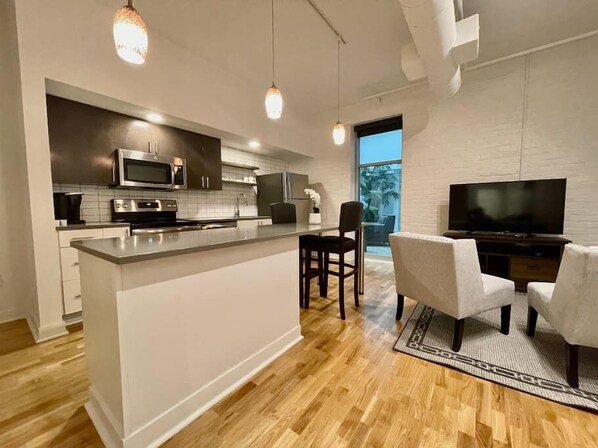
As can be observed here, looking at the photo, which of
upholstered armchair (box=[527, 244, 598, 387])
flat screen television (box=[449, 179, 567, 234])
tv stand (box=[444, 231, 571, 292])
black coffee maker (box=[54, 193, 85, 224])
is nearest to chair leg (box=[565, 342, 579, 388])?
upholstered armchair (box=[527, 244, 598, 387])

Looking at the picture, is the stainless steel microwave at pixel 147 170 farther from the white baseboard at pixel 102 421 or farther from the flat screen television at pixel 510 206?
the flat screen television at pixel 510 206

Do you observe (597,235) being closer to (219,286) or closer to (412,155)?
(412,155)

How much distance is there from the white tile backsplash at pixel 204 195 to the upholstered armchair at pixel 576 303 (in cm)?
400

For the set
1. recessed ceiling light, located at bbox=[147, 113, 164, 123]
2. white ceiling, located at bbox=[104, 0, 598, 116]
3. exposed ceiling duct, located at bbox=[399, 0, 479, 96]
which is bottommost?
recessed ceiling light, located at bbox=[147, 113, 164, 123]

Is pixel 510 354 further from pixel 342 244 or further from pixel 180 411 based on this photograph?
pixel 180 411

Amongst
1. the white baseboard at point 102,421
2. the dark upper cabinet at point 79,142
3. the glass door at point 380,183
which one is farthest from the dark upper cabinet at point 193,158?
the glass door at point 380,183

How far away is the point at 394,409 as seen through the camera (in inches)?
52.4

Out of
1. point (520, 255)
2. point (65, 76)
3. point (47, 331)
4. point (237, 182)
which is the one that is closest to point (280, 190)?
point (237, 182)

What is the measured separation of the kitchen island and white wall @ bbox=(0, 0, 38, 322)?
167cm

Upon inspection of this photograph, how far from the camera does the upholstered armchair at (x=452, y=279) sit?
1776mm

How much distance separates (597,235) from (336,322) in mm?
3384

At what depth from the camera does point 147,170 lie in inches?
113

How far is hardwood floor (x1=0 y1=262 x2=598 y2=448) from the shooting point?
1.16 meters

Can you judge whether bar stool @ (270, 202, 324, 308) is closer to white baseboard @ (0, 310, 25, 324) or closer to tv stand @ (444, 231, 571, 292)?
tv stand @ (444, 231, 571, 292)
